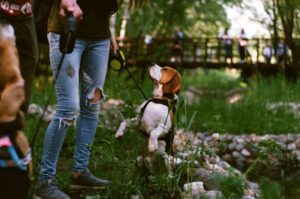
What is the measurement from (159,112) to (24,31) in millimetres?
1225

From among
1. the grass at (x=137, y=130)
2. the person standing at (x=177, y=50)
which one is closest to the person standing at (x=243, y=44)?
the person standing at (x=177, y=50)

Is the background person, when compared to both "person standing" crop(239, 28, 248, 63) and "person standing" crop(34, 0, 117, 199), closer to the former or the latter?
"person standing" crop(239, 28, 248, 63)

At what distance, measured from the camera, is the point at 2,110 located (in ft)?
7.87

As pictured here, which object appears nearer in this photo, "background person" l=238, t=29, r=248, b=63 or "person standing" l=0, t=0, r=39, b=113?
"person standing" l=0, t=0, r=39, b=113

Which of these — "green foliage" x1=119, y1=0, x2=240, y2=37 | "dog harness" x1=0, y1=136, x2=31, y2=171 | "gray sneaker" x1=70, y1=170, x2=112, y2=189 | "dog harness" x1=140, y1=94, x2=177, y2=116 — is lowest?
"gray sneaker" x1=70, y1=170, x2=112, y2=189

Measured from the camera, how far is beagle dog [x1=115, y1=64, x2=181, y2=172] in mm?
3906

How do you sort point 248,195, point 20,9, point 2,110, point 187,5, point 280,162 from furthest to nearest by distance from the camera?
point 187,5 → point 280,162 → point 248,195 → point 20,9 → point 2,110

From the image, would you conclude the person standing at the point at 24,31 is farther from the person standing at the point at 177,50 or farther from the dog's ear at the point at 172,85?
the person standing at the point at 177,50

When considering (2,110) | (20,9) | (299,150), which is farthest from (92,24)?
(299,150)

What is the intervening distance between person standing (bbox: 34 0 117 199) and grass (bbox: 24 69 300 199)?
132 millimetres

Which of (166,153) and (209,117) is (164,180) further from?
(209,117)

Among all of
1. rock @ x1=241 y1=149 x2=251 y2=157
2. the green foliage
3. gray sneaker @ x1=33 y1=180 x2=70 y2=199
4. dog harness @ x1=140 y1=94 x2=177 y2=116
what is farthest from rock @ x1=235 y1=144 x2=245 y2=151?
the green foliage

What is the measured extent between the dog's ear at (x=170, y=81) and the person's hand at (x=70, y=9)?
36.0 inches

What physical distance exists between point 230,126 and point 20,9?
543 cm
